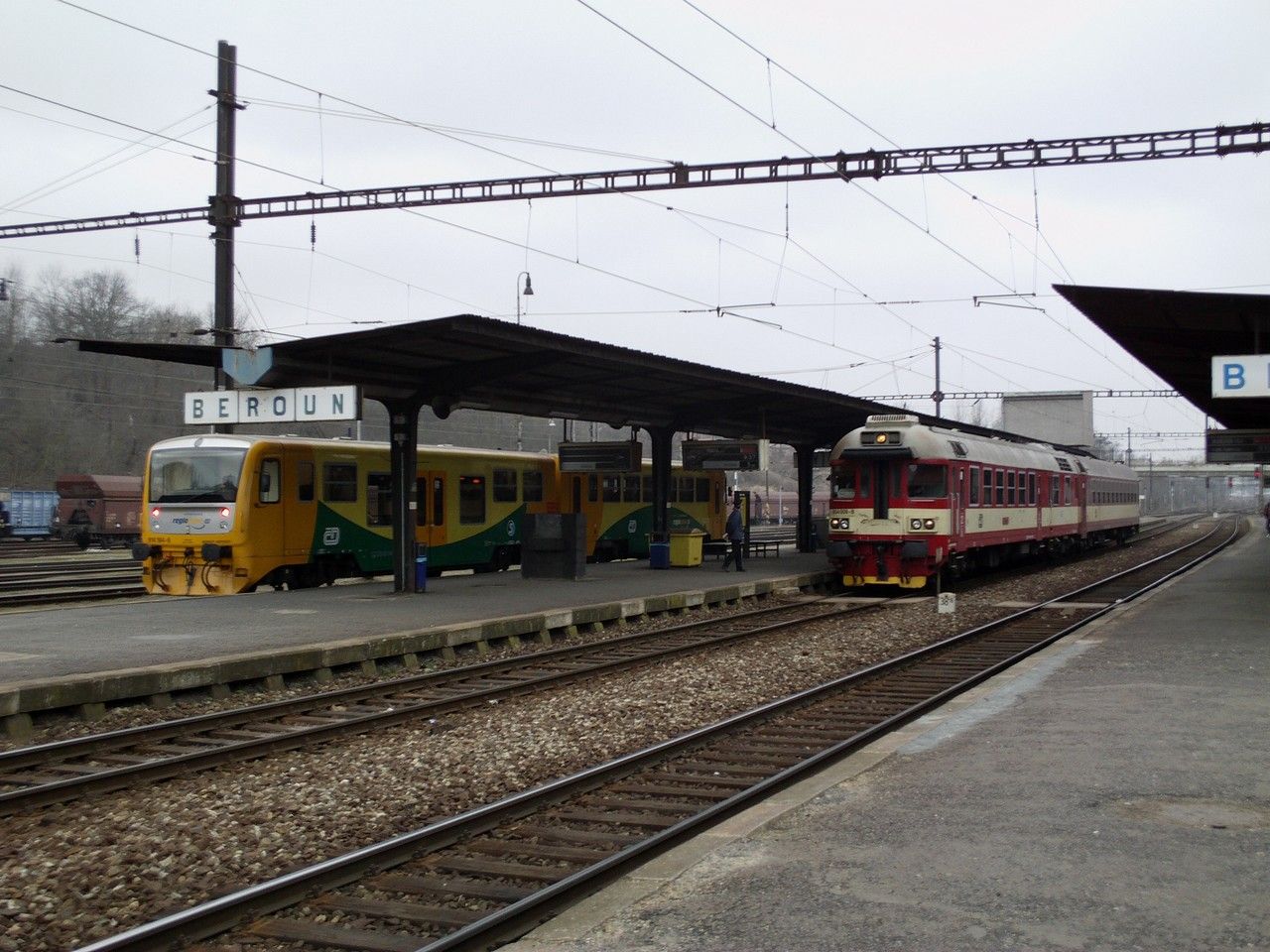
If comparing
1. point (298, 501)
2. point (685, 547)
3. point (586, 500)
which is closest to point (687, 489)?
point (586, 500)

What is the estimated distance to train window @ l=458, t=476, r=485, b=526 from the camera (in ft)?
80.1

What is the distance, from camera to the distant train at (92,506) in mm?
40594

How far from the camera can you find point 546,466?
27453 millimetres

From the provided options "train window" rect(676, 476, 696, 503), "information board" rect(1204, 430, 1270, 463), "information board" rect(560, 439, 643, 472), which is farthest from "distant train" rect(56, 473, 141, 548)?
"information board" rect(1204, 430, 1270, 463)

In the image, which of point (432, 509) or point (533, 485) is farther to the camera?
point (533, 485)

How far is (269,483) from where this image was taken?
19.6 meters

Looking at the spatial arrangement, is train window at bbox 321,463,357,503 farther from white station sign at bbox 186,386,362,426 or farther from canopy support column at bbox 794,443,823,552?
canopy support column at bbox 794,443,823,552

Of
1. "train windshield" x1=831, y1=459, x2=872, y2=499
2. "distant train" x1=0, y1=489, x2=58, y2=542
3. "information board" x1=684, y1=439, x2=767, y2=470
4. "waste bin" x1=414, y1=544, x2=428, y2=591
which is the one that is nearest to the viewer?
"waste bin" x1=414, y1=544, x2=428, y2=591

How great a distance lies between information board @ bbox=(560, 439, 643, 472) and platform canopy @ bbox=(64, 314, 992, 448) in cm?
69

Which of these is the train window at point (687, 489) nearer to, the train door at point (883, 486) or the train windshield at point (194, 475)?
the train door at point (883, 486)

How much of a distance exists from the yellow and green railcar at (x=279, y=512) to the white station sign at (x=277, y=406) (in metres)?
2.02

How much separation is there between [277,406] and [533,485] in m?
10.7

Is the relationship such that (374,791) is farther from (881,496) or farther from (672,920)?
(881,496)

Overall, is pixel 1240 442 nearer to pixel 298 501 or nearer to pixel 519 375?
pixel 519 375
